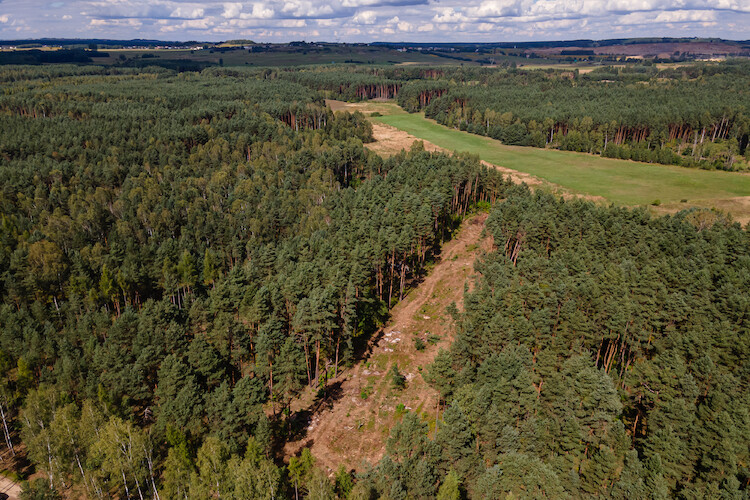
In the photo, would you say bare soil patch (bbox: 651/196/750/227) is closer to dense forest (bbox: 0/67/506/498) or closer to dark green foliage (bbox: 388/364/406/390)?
dense forest (bbox: 0/67/506/498)

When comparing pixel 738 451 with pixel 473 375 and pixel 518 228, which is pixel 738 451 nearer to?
pixel 473 375

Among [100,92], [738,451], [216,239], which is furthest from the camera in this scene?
[100,92]

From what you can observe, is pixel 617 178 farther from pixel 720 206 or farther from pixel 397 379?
pixel 397 379

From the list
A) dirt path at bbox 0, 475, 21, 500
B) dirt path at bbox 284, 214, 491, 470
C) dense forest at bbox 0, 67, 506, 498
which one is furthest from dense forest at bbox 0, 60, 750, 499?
dirt path at bbox 284, 214, 491, 470

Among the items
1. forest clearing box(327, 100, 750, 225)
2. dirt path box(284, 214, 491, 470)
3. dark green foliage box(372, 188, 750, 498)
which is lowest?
dirt path box(284, 214, 491, 470)

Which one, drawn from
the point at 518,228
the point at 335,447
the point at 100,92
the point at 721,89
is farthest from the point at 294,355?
the point at 721,89

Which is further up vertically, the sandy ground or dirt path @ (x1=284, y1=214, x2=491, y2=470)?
the sandy ground

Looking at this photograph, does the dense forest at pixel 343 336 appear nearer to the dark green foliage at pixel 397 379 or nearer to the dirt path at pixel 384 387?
the dirt path at pixel 384 387

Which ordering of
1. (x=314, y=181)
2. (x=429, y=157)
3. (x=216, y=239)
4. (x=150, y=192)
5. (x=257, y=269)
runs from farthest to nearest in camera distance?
(x=429, y=157)
(x=314, y=181)
(x=150, y=192)
(x=216, y=239)
(x=257, y=269)
